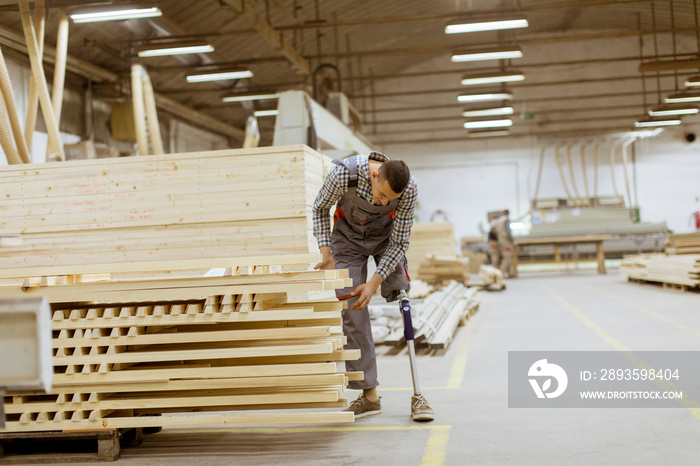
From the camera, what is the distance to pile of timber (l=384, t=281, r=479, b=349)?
22.7ft

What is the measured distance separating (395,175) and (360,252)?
2.98ft

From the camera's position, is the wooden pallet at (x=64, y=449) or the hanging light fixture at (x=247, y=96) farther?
the hanging light fixture at (x=247, y=96)

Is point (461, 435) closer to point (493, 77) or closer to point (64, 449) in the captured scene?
point (64, 449)

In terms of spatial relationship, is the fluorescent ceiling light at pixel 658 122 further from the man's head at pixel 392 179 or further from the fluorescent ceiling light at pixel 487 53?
the man's head at pixel 392 179

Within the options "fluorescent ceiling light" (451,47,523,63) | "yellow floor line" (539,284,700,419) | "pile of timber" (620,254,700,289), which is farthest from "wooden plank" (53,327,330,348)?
"fluorescent ceiling light" (451,47,523,63)

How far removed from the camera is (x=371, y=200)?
13.6 ft

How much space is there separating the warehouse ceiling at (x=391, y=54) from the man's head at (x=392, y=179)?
21.5 ft

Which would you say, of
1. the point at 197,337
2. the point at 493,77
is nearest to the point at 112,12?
the point at 197,337

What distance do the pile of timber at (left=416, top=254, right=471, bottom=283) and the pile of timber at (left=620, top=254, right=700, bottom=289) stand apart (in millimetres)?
3647

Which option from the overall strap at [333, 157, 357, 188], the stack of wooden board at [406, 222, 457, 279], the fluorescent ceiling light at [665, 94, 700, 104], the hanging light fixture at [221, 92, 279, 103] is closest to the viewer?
the overall strap at [333, 157, 357, 188]

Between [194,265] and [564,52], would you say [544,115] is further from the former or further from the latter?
[194,265]

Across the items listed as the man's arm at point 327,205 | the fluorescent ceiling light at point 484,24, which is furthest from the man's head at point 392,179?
the fluorescent ceiling light at point 484,24

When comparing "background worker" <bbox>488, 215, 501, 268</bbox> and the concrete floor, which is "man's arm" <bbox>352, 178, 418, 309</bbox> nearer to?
the concrete floor

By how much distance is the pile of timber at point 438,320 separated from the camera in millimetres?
6926
